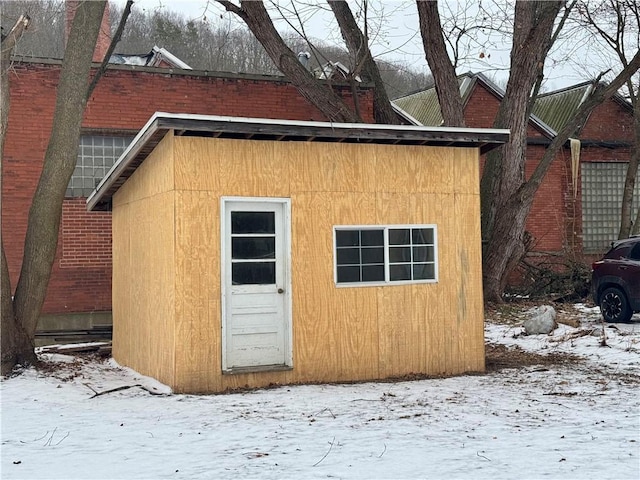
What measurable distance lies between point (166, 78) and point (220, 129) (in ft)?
28.0

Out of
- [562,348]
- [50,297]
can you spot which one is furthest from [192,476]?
[50,297]

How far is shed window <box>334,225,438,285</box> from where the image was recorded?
9719 mm

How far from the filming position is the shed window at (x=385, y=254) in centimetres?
972

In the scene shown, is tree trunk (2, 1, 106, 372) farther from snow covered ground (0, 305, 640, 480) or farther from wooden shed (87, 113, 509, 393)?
snow covered ground (0, 305, 640, 480)

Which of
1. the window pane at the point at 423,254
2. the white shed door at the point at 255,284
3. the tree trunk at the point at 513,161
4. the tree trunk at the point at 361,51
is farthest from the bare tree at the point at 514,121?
the white shed door at the point at 255,284

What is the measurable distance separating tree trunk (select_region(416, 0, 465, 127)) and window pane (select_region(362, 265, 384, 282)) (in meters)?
7.45

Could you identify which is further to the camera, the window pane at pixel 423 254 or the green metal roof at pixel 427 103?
the green metal roof at pixel 427 103

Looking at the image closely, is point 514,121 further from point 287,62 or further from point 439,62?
point 287,62

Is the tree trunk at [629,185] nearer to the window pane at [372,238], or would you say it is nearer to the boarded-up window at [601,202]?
the boarded-up window at [601,202]

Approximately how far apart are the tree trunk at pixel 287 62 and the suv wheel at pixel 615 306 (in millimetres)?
6231

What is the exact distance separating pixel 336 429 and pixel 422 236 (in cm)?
379

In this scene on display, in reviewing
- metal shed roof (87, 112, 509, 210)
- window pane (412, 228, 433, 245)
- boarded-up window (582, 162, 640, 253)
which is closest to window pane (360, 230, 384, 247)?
window pane (412, 228, 433, 245)

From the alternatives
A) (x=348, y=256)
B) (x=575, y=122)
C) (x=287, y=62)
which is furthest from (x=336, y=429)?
(x=575, y=122)

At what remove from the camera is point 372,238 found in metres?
9.85
